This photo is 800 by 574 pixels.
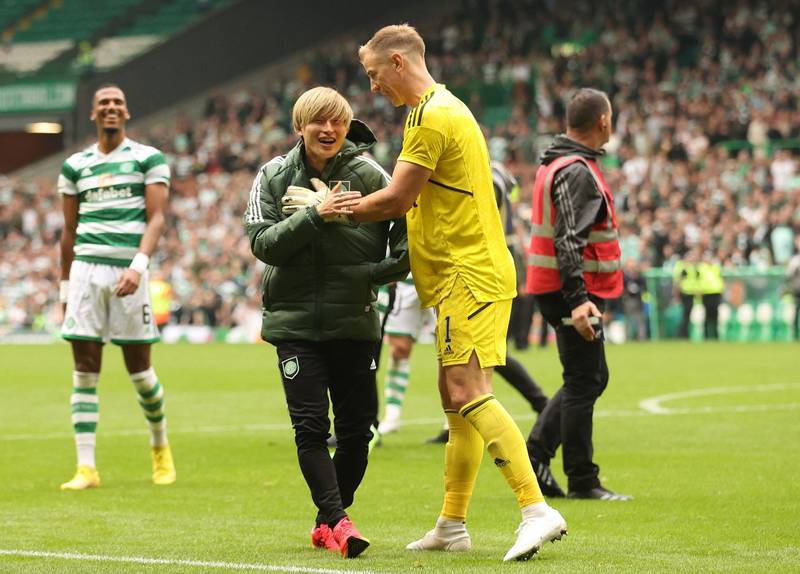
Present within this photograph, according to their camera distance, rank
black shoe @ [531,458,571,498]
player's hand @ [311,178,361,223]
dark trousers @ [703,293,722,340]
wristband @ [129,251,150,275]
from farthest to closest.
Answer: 1. dark trousers @ [703,293,722,340]
2. wristband @ [129,251,150,275]
3. black shoe @ [531,458,571,498]
4. player's hand @ [311,178,361,223]

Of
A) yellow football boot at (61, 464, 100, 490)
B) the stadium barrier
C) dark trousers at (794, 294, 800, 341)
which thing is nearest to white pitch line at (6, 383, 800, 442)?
yellow football boot at (61, 464, 100, 490)

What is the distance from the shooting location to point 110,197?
9711 millimetres

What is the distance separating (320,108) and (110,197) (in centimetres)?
330

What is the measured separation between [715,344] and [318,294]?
2236cm

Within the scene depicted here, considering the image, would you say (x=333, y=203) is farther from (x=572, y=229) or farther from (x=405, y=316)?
(x=405, y=316)

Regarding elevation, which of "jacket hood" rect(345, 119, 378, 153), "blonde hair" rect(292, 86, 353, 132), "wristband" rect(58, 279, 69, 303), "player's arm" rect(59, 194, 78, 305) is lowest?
"wristband" rect(58, 279, 69, 303)

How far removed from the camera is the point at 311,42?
49.2 meters

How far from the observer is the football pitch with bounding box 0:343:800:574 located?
657cm

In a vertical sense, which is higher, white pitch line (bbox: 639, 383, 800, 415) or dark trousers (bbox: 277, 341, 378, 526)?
dark trousers (bbox: 277, 341, 378, 526)

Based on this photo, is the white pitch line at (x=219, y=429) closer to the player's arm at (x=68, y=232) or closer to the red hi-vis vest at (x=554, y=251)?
the player's arm at (x=68, y=232)

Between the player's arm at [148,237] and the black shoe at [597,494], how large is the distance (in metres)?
3.00

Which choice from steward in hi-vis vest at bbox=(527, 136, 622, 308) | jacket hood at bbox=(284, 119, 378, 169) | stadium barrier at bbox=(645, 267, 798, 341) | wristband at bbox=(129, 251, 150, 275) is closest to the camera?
jacket hood at bbox=(284, 119, 378, 169)

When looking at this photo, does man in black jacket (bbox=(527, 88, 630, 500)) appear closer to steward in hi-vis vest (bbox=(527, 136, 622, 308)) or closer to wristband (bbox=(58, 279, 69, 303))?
steward in hi-vis vest (bbox=(527, 136, 622, 308))

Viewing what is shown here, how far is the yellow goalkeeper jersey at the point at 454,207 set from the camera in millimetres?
6438
